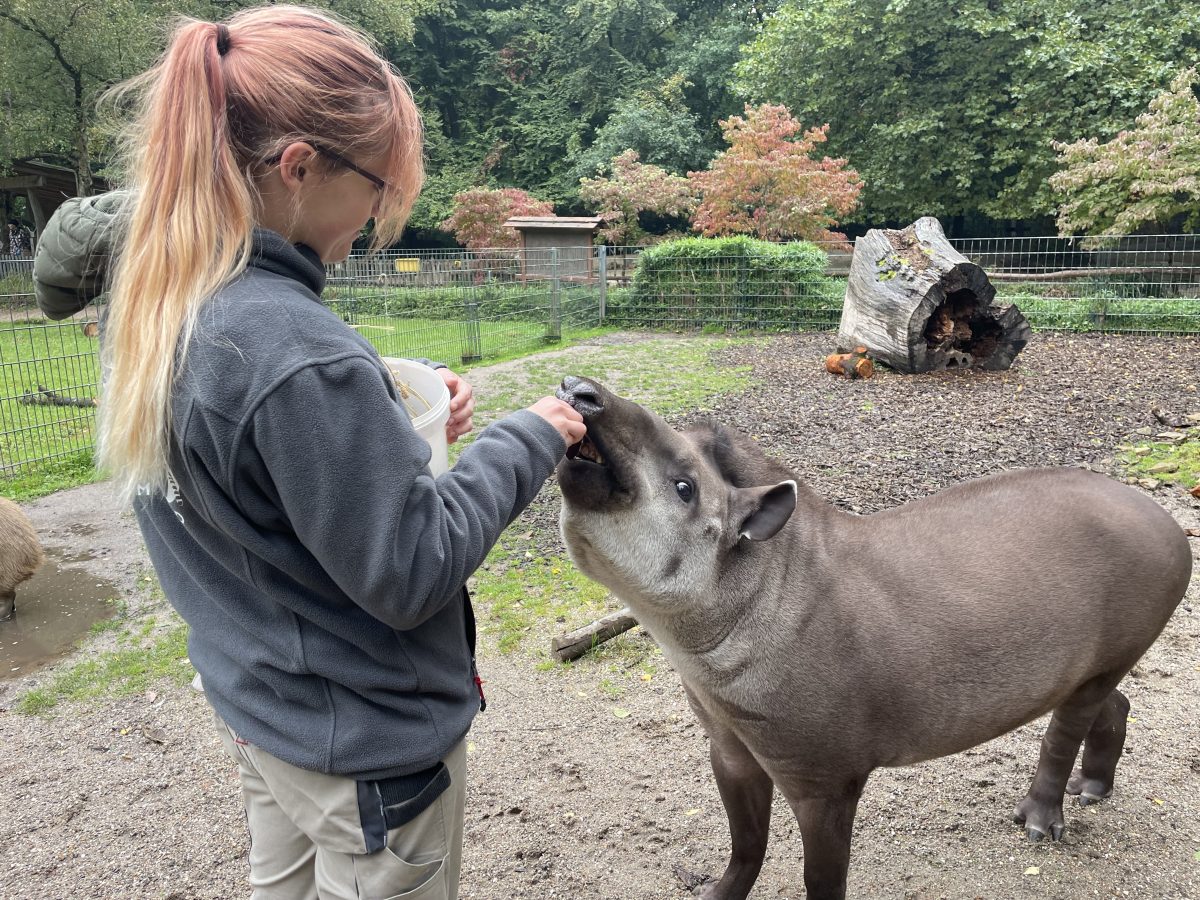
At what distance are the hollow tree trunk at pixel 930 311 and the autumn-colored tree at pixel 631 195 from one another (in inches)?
480

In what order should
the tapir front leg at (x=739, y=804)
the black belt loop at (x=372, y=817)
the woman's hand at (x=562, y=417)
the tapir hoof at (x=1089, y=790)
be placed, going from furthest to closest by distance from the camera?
the tapir hoof at (x=1089, y=790) < the tapir front leg at (x=739, y=804) < the woman's hand at (x=562, y=417) < the black belt loop at (x=372, y=817)

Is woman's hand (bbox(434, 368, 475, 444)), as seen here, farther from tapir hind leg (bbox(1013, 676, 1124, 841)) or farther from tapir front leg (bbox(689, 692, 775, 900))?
tapir hind leg (bbox(1013, 676, 1124, 841))

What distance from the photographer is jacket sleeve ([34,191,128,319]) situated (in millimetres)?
1812

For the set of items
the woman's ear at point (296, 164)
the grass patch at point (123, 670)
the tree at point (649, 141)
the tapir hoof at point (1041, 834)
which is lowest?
the grass patch at point (123, 670)

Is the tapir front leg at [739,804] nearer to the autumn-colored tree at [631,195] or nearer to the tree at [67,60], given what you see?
the autumn-colored tree at [631,195]

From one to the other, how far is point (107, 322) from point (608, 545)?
43.1 inches

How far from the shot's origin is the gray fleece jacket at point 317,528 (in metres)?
1.21

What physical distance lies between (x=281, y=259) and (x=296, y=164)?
15 cm

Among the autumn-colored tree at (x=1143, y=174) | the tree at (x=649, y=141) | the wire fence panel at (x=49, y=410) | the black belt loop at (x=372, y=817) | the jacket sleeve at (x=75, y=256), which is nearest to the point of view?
the black belt loop at (x=372, y=817)

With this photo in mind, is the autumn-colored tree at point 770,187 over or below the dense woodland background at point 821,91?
below

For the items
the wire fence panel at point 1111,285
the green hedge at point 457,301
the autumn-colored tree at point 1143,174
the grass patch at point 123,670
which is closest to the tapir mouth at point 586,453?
the grass patch at point 123,670

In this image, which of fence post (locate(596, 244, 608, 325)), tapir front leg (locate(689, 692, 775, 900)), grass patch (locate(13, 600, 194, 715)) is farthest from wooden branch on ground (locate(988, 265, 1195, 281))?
grass patch (locate(13, 600, 194, 715))

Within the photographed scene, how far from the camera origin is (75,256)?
183cm

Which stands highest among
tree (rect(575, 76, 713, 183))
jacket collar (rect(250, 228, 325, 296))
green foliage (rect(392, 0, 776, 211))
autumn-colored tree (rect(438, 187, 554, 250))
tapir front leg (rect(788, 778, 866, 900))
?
green foliage (rect(392, 0, 776, 211))
